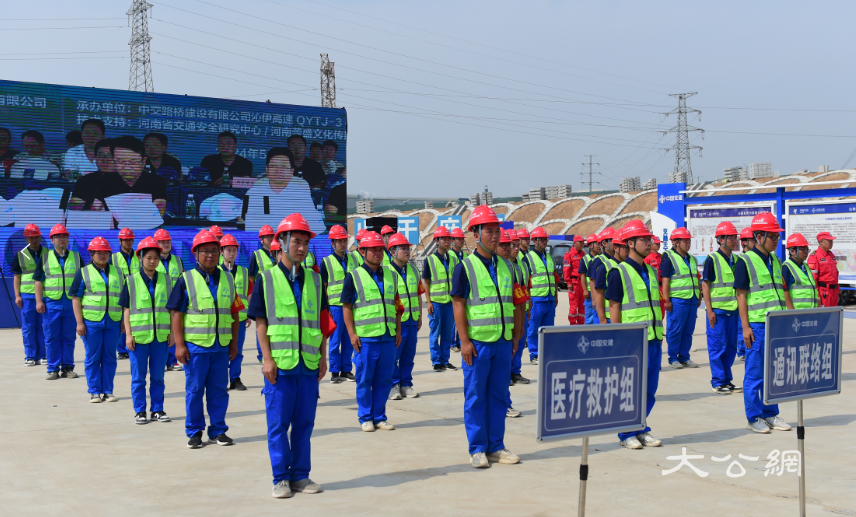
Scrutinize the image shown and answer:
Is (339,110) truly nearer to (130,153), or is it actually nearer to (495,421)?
(130,153)

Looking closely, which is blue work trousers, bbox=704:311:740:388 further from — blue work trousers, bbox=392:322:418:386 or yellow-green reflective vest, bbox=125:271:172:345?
yellow-green reflective vest, bbox=125:271:172:345

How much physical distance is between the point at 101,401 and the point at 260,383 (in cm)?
222

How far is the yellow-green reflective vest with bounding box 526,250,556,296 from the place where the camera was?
1307 cm

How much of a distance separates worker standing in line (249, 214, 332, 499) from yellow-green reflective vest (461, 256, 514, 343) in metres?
1.34

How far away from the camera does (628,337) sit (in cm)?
479

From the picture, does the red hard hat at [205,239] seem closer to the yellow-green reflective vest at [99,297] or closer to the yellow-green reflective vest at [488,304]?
the yellow-green reflective vest at [488,304]

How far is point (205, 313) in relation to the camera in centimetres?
730

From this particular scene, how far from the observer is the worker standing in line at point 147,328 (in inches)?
332

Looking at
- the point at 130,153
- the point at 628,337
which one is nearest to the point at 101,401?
the point at 628,337

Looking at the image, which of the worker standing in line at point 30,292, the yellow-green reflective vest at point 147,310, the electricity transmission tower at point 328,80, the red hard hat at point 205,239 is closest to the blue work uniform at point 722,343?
the red hard hat at point 205,239

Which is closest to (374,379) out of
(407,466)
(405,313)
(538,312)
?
(405,313)

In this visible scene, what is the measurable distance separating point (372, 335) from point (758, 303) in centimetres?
395

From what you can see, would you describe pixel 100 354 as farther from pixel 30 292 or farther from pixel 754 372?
pixel 754 372

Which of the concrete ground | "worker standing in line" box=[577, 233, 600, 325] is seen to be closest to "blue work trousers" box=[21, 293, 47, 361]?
the concrete ground
